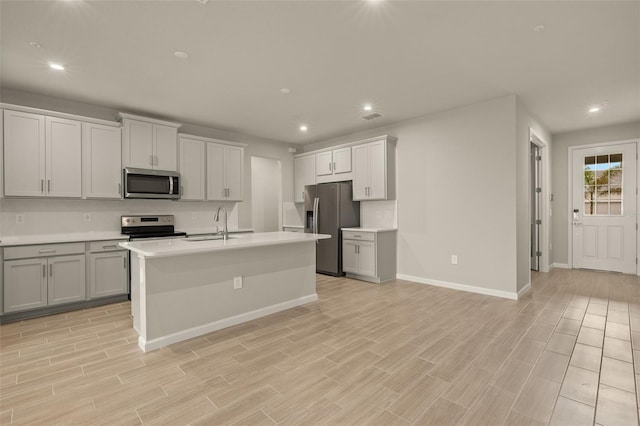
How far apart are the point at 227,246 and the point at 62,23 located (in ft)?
7.31

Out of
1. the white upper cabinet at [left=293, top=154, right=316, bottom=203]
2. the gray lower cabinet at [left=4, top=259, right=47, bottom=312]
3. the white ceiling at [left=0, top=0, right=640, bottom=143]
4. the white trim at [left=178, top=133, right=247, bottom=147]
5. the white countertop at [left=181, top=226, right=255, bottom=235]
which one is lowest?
the gray lower cabinet at [left=4, top=259, right=47, bottom=312]

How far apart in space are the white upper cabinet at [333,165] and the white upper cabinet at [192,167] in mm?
2247

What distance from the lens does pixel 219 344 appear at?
9.09 ft

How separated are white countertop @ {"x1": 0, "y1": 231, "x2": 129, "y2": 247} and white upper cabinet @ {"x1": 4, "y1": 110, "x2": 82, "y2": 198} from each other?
539 millimetres

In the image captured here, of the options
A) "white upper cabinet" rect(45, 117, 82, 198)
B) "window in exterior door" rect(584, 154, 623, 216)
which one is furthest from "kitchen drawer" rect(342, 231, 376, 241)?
"window in exterior door" rect(584, 154, 623, 216)

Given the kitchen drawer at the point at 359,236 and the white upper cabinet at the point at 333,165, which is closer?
the kitchen drawer at the point at 359,236

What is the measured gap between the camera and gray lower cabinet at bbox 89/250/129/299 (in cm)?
389

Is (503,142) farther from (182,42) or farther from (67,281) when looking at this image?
(67,281)

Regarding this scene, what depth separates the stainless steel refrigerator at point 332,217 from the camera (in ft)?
18.3

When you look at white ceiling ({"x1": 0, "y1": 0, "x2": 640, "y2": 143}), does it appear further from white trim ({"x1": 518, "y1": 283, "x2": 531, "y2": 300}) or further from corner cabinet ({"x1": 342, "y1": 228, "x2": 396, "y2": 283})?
white trim ({"x1": 518, "y1": 283, "x2": 531, "y2": 300})

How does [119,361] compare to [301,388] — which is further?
[119,361]

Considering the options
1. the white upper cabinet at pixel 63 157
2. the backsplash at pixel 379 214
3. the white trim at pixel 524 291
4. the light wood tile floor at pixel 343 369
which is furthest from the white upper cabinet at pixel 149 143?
the white trim at pixel 524 291

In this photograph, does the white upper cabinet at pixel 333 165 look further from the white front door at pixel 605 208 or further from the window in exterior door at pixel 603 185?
the window in exterior door at pixel 603 185

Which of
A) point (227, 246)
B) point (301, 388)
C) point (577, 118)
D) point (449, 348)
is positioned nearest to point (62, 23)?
point (227, 246)
